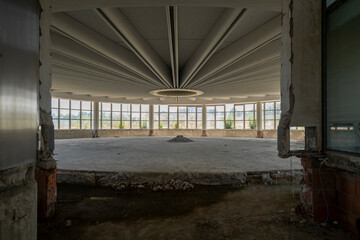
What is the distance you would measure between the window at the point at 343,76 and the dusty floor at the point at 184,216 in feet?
4.57

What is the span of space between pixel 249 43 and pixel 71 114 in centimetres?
1823

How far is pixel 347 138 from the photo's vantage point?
2570 millimetres

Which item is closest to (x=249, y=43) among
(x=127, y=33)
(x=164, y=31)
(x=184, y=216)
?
(x=164, y=31)

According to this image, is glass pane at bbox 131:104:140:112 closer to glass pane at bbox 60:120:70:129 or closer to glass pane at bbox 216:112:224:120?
glass pane at bbox 60:120:70:129

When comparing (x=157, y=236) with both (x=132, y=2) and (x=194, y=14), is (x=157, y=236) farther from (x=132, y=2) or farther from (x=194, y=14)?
(x=194, y=14)

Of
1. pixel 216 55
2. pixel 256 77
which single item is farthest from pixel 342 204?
pixel 256 77

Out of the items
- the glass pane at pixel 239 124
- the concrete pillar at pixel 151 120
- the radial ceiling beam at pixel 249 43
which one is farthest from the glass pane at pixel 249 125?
the radial ceiling beam at pixel 249 43

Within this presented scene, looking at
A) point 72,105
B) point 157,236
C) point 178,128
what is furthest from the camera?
point 178,128

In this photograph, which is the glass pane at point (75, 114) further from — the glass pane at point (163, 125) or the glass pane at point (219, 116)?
the glass pane at point (219, 116)

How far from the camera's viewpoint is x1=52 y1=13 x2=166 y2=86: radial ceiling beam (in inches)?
174

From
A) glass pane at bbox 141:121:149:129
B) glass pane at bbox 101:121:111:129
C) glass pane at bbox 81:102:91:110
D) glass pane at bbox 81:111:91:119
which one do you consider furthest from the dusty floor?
glass pane at bbox 141:121:149:129

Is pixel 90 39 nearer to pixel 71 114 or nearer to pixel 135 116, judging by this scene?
pixel 71 114

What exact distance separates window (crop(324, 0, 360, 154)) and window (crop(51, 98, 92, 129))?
1977 cm

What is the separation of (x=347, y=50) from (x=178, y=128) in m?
20.0
